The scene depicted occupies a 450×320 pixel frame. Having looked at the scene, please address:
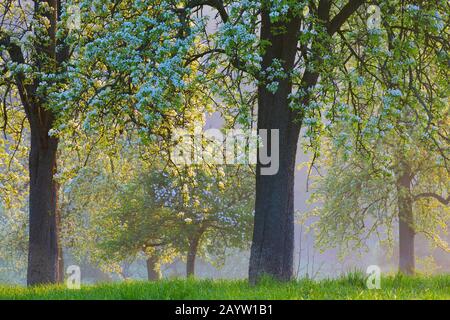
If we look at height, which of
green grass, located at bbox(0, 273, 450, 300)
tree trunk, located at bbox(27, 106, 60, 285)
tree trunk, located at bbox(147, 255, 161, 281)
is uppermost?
tree trunk, located at bbox(27, 106, 60, 285)

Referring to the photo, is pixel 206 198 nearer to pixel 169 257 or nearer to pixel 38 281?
pixel 169 257

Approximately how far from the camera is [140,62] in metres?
12.2

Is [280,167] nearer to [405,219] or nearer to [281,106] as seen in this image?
[281,106]

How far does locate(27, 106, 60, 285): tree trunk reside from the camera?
17.5m

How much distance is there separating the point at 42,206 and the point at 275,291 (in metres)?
9.89

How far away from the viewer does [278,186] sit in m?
13.3

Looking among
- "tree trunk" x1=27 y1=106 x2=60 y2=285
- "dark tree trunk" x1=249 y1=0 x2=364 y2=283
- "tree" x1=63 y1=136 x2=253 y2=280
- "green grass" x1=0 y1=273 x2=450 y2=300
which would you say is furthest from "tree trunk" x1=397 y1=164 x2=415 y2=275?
"green grass" x1=0 y1=273 x2=450 y2=300

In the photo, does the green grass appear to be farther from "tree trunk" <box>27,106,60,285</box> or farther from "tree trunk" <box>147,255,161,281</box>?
"tree trunk" <box>147,255,161,281</box>

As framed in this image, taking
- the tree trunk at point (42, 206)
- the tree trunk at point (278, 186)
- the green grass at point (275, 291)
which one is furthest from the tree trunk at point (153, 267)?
the green grass at point (275, 291)

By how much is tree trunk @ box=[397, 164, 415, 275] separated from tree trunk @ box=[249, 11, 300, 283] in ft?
58.8

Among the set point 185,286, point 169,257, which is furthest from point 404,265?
point 185,286

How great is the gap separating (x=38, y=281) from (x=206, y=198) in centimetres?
1643

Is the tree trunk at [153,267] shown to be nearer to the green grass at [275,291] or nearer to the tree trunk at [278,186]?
the tree trunk at [278,186]
